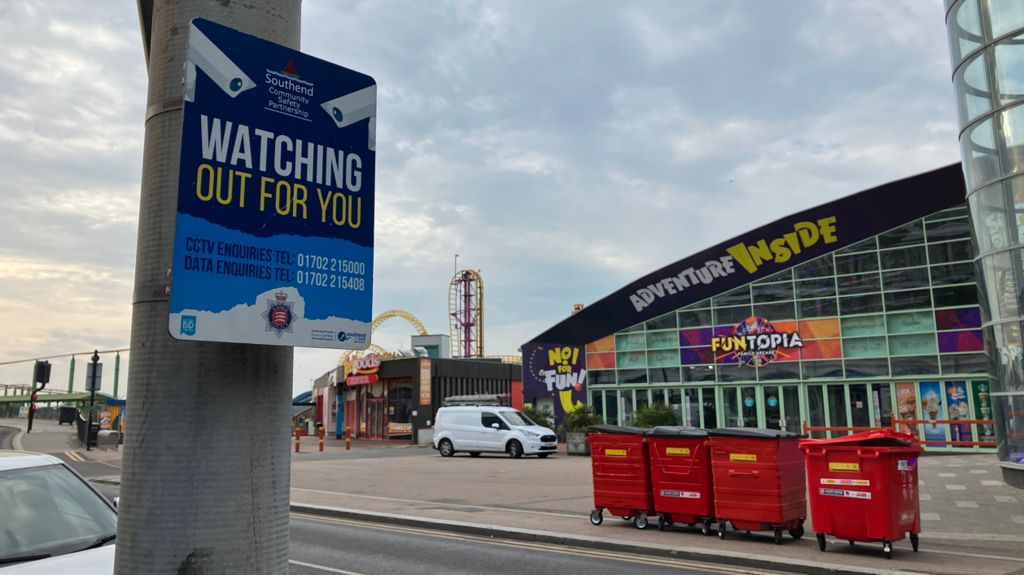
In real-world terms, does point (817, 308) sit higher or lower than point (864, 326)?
higher

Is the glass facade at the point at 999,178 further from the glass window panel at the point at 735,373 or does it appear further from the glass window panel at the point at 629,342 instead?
the glass window panel at the point at 629,342

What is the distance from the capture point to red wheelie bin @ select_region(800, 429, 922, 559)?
9.60 metres

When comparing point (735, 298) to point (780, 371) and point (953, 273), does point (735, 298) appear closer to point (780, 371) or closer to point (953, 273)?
point (780, 371)

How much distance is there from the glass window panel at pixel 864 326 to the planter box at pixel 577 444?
1099cm

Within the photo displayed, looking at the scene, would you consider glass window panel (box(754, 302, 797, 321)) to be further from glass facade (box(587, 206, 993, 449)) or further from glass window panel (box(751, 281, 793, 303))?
glass window panel (box(751, 281, 793, 303))

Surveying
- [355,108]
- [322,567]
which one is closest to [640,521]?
[322,567]

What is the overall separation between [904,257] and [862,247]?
1539mm

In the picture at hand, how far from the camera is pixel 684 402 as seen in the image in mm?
32312

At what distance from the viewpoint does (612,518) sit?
1312 cm

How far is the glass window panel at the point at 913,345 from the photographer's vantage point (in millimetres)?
27453

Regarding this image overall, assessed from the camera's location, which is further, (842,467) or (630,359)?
(630,359)

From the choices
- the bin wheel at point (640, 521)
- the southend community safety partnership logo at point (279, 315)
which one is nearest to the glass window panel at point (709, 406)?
the bin wheel at point (640, 521)

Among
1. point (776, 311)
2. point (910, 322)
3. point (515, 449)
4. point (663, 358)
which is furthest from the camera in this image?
point (663, 358)

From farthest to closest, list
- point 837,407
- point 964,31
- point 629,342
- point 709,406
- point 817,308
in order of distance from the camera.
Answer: point 629,342
point 709,406
point 817,308
point 837,407
point 964,31
